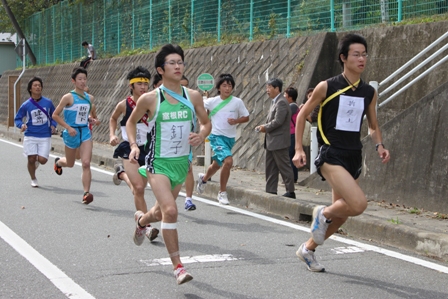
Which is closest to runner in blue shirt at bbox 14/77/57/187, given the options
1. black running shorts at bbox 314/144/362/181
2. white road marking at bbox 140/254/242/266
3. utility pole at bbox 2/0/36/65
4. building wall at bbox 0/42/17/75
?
white road marking at bbox 140/254/242/266

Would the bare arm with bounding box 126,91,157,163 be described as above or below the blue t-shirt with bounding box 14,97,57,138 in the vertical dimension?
above

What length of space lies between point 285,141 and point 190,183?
1.66 metres

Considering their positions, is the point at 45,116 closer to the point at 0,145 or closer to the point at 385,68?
the point at 385,68

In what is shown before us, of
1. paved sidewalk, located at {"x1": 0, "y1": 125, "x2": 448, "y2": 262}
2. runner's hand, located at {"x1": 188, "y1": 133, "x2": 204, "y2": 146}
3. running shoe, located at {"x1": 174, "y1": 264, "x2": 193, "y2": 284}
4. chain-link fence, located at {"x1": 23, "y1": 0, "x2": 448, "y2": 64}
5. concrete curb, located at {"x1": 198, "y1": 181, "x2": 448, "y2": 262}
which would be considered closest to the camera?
running shoe, located at {"x1": 174, "y1": 264, "x2": 193, "y2": 284}

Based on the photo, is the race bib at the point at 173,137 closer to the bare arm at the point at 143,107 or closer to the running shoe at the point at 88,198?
the bare arm at the point at 143,107

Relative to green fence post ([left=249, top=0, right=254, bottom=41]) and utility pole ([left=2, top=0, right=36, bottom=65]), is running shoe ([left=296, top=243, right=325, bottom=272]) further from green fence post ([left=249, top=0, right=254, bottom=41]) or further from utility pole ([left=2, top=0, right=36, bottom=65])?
utility pole ([left=2, top=0, right=36, bottom=65])

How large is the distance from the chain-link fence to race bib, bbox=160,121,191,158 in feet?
26.2

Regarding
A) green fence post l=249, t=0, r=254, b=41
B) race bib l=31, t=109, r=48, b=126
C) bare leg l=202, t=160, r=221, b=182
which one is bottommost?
bare leg l=202, t=160, r=221, b=182

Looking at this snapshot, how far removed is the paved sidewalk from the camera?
717 cm

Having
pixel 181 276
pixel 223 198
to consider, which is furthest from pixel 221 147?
pixel 181 276

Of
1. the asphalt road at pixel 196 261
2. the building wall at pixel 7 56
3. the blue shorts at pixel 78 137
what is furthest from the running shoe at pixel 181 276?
the building wall at pixel 7 56

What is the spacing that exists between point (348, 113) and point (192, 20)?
15.2m

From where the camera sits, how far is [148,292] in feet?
18.0

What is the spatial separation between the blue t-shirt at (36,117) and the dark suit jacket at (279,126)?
13.6 ft
